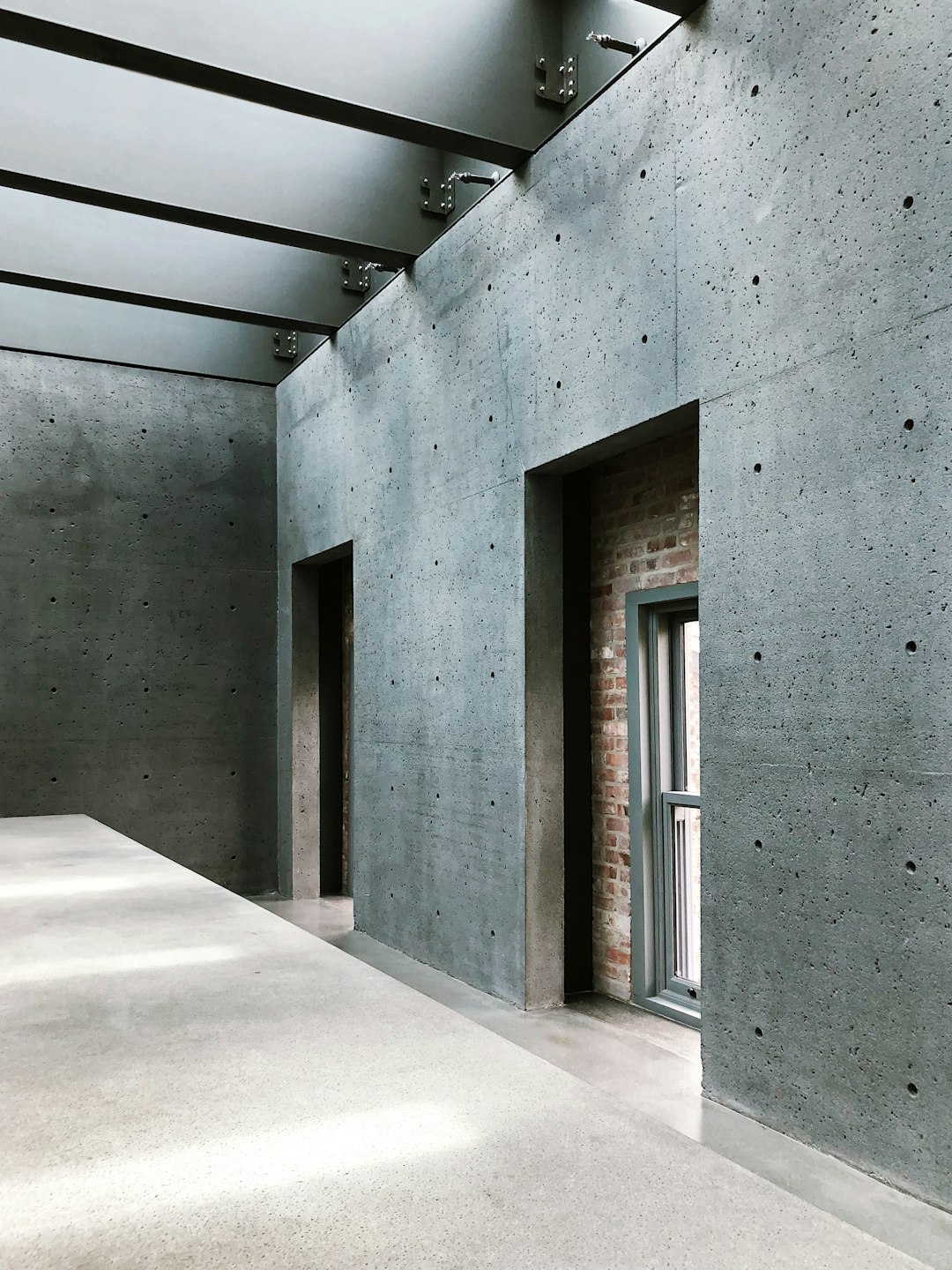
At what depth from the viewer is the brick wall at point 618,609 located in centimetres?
457

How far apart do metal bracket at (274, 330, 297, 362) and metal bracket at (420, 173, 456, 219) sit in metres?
2.47

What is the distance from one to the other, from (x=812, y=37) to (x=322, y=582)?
5.54 meters

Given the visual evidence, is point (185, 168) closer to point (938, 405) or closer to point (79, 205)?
point (79, 205)

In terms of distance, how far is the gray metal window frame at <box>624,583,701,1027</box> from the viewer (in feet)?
15.2

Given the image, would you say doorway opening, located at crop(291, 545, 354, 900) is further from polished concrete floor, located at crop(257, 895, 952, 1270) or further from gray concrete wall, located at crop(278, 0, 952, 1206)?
gray concrete wall, located at crop(278, 0, 952, 1206)

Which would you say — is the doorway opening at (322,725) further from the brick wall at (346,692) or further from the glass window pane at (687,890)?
the glass window pane at (687,890)

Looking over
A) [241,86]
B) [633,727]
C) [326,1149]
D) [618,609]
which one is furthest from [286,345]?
[326,1149]

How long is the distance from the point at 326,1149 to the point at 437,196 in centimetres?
499

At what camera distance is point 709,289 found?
3479mm

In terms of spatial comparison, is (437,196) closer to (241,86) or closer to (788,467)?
(241,86)

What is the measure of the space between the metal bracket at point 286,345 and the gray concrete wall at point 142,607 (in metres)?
0.39

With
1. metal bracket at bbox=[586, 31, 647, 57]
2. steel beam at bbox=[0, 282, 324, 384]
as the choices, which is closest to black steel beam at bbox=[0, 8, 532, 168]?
metal bracket at bbox=[586, 31, 647, 57]

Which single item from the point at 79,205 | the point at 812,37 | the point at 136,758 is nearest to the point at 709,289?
the point at 812,37

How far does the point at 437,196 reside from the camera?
536cm
